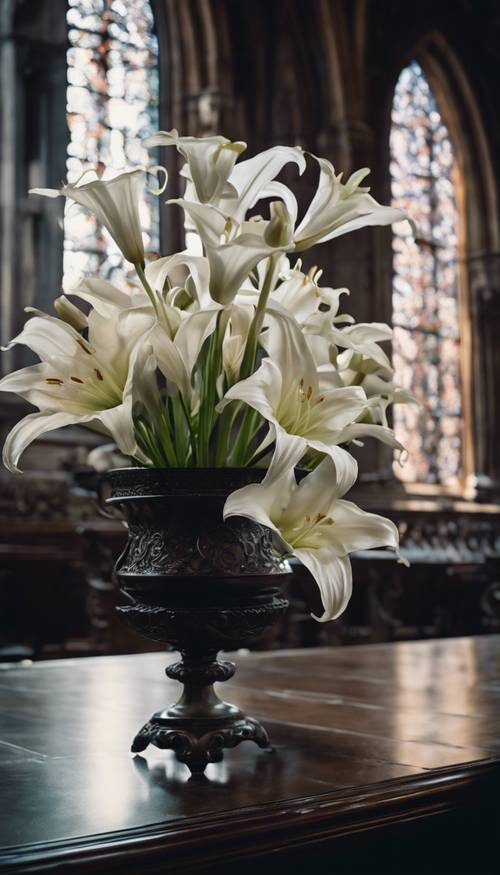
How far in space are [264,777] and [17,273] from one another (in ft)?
25.7

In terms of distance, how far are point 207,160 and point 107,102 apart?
926 cm

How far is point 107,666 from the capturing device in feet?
8.36

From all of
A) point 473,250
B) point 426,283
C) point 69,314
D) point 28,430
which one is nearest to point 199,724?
point 28,430

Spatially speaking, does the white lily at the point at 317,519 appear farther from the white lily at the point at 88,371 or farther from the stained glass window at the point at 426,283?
the stained glass window at the point at 426,283

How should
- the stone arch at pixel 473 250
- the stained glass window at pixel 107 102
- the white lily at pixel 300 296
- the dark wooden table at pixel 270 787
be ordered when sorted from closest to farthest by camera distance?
the dark wooden table at pixel 270 787 → the white lily at pixel 300 296 → the stained glass window at pixel 107 102 → the stone arch at pixel 473 250

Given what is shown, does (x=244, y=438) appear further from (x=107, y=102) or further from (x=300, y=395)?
(x=107, y=102)

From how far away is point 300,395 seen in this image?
1403 millimetres

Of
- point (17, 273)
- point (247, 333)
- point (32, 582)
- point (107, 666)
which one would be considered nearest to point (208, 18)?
point (17, 273)

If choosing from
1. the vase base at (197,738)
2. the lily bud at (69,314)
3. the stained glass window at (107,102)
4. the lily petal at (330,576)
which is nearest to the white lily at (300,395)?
the lily petal at (330,576)

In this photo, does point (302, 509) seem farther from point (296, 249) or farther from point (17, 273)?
point (17, 273)

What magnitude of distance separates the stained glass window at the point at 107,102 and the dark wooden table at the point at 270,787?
25.6ft

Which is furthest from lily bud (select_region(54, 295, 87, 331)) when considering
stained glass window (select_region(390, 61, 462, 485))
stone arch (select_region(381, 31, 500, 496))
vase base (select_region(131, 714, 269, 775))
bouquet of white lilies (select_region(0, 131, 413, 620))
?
stone arch (select_region(381, 31, 500, 496))

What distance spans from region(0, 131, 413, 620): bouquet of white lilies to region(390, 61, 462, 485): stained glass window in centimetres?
1065

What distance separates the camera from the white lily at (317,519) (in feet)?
4.31
